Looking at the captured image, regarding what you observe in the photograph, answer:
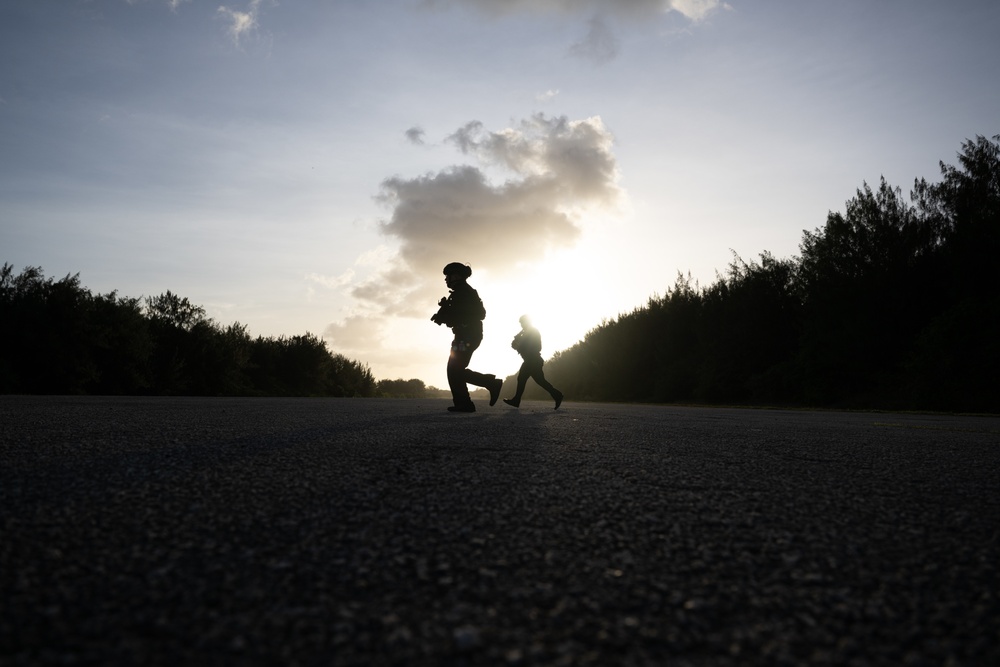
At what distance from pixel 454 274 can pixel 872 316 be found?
75.5 ft

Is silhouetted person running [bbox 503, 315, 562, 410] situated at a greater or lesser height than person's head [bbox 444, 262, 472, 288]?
lesser

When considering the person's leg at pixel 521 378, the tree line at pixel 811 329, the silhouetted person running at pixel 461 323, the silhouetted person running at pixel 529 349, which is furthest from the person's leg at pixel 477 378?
the tree line at pixel 811 329

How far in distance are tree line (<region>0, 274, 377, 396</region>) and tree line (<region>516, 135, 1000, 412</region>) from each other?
79.0 feet

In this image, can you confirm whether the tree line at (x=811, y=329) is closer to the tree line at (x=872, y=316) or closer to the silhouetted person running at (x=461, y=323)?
the tree line at (x=872, y=316)

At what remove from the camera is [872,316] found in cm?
2752

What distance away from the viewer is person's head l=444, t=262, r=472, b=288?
1052cm

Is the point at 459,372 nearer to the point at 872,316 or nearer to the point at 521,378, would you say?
the point at 521,378

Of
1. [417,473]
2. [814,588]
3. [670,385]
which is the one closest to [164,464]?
[417,473]

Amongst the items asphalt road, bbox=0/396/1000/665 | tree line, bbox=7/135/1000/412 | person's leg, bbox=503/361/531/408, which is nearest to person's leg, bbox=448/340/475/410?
person's leg, bbox=503/361/531/408

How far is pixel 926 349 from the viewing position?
2392 cm

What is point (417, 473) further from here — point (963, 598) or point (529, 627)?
point (963, 598)

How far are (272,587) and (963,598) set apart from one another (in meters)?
1.89

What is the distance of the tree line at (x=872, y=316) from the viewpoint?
2320 centimetres

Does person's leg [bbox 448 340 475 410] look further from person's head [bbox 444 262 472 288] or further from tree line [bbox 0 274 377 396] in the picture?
tree line [bbox 0 274 377 396]
